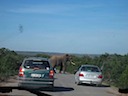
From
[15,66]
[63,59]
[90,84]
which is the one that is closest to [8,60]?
[15,66]

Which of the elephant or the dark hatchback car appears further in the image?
the elephant

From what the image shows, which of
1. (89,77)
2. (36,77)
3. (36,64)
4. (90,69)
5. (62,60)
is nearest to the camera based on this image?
(36,77)

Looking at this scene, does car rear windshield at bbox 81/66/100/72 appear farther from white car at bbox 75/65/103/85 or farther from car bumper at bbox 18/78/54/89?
car bumper at bbox 18/78/54/89

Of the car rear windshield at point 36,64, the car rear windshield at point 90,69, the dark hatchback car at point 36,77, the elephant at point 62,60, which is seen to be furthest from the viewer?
the elephant at point 62,60

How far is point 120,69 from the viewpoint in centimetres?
3102

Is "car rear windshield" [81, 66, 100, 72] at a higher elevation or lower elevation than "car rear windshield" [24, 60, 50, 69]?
lower

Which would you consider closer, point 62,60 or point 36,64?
point 36,64

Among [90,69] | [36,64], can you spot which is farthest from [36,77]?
[90,69]

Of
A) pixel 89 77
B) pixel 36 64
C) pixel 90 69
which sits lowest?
pixel 89 77

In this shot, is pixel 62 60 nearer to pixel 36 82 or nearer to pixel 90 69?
pixel 90 69

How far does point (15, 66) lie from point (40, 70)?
24.5 m

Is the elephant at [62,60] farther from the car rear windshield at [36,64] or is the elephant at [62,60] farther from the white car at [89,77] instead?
the car rear windshield at [36,64]

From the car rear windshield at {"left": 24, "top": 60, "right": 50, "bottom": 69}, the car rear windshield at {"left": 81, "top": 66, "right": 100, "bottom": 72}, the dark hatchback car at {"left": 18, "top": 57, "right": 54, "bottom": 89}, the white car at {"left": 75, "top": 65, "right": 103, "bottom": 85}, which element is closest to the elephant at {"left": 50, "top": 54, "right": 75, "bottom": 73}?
the car rear windshield at {"left": 81, "top": 66, "right": 100, "bottom": 72}

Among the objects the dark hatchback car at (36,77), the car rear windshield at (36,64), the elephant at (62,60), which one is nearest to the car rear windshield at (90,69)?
the car rear windshield at (36,64)
